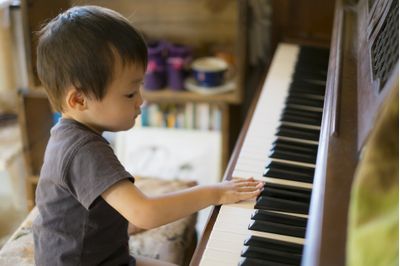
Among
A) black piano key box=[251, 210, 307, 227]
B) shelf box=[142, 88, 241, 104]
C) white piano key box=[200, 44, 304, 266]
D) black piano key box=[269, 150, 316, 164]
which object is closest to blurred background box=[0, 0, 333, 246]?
shelf box=[142, 88, 241, 104]

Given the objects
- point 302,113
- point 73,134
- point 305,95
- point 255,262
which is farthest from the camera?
point 305,95

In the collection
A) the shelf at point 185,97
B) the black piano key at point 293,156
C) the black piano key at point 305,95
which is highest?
the black piano key at point 305,95

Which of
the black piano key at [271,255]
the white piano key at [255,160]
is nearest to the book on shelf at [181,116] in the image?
the white piano key at [255,160]

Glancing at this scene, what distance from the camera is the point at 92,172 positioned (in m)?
0.99

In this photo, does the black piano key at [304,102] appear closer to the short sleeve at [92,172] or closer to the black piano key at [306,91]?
the black piano key at [306,91]

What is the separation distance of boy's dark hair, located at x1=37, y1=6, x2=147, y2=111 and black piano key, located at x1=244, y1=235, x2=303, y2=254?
0.40 m

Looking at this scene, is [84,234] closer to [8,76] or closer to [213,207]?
[213,207]

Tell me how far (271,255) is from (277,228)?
0.26 feet

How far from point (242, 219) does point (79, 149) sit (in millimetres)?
349

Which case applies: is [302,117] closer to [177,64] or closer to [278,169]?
[278,169]

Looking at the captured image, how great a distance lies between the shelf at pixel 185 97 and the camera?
2.10 m

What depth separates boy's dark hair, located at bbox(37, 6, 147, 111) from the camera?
101cm

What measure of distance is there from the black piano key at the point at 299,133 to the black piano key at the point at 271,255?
18.5 inches

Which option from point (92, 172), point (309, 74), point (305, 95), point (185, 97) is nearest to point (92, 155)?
point (92, 172)
